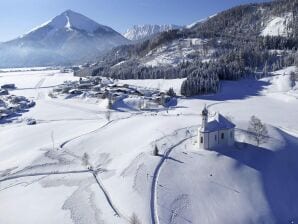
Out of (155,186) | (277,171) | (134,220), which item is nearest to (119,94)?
(155,186)

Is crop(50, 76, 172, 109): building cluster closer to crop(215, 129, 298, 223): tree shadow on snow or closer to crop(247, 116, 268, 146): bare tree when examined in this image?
crop(247, 116, 268, 146): bare tree

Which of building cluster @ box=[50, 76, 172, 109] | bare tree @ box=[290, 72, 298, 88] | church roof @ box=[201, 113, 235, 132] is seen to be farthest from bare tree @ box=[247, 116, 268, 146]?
bare tree @ box=[290, 72, 298, 88]

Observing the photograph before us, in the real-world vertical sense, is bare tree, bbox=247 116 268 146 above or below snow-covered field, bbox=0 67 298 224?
above

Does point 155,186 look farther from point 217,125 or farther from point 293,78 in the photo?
point 293,78

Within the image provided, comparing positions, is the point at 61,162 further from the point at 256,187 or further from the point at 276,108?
the point at 276,108

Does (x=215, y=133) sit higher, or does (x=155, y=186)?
(x=215, y=133)

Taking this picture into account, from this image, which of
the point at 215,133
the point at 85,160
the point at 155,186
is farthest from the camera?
the point at 85,160

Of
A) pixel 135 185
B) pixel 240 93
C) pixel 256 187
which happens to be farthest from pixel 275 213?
pixel 240 93
